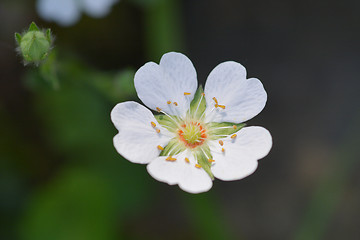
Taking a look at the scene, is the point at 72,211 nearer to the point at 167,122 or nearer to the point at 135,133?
the point at 167,122

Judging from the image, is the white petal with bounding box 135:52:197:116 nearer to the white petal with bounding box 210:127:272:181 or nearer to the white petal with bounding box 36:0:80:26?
the white petal with bounding box 210:127:272:181

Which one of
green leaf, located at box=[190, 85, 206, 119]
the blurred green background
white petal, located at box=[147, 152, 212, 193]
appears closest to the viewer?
white petal, located at box=[147, 152, 212, 193]

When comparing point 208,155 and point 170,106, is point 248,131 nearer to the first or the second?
point 208,155

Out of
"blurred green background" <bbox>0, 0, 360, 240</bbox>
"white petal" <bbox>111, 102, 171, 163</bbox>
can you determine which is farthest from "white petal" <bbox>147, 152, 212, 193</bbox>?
"blurred green background" <bbox>0, 0, 360, 240</bbox>

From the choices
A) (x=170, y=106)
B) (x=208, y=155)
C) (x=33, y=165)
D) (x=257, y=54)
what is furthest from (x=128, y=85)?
(x=257, y=54)

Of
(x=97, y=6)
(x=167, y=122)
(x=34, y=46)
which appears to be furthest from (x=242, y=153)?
(x=97, y=6)

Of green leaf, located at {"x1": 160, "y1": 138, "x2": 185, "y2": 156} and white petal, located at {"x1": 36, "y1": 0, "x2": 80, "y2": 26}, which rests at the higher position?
white petal, located at {"x1": 36, "y1": 0, "x2": 80, "y2": 26}

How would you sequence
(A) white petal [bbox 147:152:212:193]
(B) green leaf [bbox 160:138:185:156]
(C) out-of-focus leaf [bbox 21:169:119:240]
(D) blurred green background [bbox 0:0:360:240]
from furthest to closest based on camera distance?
(D) blurred green background [bbox 0:0:360:240] < (C) out-of-focus leaf [bbox 21:169:119:240] < (B) green leaf [bbox 160:138:185:156] < (A) white petal [bbox 147:152:212:193]
